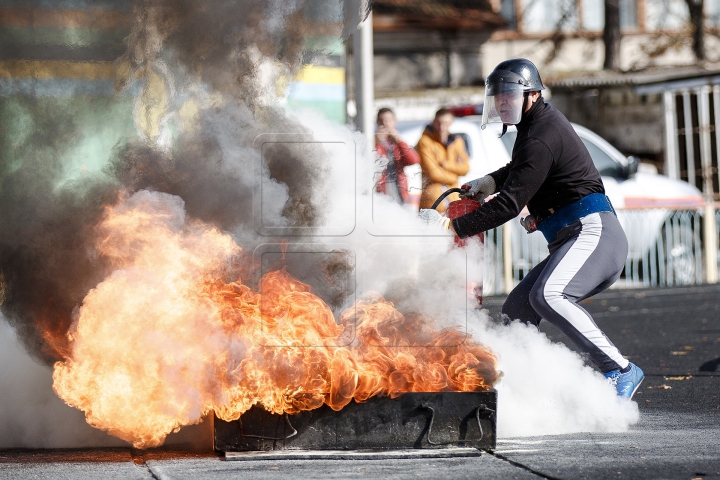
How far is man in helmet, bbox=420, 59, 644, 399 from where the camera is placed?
221 inches

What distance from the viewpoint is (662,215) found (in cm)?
1391

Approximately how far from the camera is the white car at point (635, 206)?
12.3 metres

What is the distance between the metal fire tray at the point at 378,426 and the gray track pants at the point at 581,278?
726 mm

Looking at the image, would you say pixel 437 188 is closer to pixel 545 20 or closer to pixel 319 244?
pixel 319 244

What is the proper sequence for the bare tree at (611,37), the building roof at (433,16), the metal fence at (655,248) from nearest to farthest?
1. the metal fence at (655,248)
2. the building roof at (433,16)
3. the bare tree at (611,37)

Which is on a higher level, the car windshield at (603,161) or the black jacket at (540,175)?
the car windshield at (603,161)

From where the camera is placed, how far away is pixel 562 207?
5.79 metres

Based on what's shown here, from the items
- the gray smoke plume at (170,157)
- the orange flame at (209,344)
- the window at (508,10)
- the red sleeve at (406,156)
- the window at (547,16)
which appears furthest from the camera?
the window at (508,10)

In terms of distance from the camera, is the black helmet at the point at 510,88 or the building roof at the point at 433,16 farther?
the building roof at the point at 433,16

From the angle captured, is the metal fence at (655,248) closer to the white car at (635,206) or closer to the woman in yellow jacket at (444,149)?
the white car at (635,206)

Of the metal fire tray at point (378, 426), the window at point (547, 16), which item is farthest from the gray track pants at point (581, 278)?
the window at point (547, 16)

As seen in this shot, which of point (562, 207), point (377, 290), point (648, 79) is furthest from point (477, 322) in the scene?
point (648, 79)

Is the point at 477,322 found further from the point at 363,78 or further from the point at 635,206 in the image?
the point at 635,206

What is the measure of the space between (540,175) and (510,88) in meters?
0.50
